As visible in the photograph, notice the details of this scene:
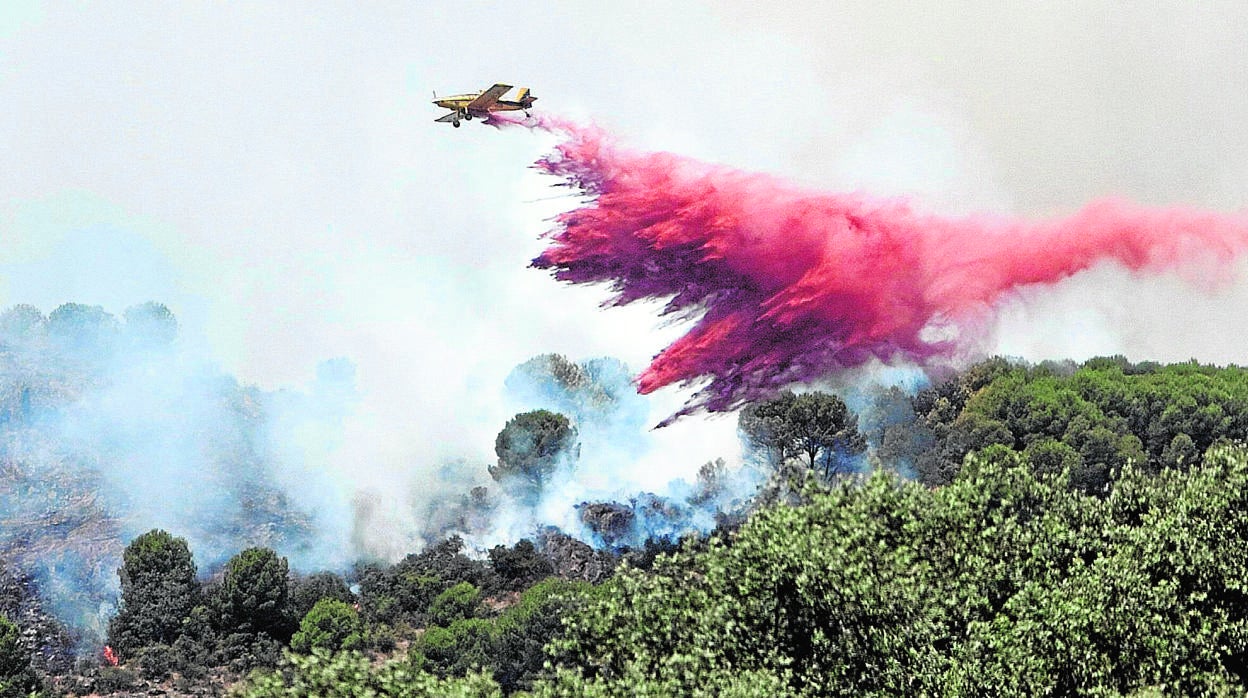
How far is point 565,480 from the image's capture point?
434ft

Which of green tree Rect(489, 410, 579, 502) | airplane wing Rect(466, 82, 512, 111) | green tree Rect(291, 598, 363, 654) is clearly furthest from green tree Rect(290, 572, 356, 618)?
airplane wing Rect(466, 82, 512, 111)

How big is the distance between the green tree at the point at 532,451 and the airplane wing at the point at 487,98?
60.8m

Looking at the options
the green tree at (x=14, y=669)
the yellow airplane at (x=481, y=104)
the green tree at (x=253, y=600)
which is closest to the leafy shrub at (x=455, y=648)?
the green tree at (x=253, y=600)

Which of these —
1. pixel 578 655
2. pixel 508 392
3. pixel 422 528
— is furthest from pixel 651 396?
pixel 578 655

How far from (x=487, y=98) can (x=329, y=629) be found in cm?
3814

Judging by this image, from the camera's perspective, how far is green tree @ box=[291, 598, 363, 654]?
8919 centimetres

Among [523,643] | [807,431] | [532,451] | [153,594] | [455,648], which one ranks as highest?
[532,451]

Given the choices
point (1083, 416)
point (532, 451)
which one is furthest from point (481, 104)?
point (1083, 416)

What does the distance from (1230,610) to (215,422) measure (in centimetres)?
13159

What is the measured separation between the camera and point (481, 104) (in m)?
76.4

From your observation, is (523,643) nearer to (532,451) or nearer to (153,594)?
(153,594)

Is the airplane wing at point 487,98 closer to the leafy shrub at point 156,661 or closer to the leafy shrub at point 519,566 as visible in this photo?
the leafy shrub at point 156,661

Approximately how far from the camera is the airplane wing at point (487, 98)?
75.4 m

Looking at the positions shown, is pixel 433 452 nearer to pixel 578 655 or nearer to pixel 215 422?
pixel 215 422
